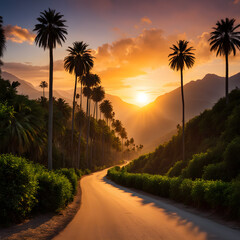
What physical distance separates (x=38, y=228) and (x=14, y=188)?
5.87 feet

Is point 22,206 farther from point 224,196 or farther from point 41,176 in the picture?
point 224,196

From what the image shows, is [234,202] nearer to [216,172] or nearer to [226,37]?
[216,172]

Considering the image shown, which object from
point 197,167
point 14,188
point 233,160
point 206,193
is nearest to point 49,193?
point 14,188

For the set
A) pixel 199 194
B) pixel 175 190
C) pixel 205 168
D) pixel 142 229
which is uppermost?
pixel 205 168

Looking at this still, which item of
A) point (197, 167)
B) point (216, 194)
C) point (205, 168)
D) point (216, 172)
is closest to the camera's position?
point (216, 194)

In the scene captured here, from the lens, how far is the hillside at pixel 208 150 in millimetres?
22891

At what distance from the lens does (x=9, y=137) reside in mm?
29203

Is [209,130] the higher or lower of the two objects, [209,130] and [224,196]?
the higher

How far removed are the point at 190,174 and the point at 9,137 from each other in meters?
20.8

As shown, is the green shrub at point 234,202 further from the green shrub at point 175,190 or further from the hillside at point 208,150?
the hillside at point 208,150

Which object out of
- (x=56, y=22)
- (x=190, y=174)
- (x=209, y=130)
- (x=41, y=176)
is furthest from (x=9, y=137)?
(x=209, y=130)

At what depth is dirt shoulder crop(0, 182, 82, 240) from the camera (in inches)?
338

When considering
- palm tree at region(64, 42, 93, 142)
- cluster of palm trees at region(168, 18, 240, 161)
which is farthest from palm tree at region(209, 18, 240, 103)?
palm tree at region(64, 42, 93, 142)

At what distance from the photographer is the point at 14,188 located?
31.6ft
